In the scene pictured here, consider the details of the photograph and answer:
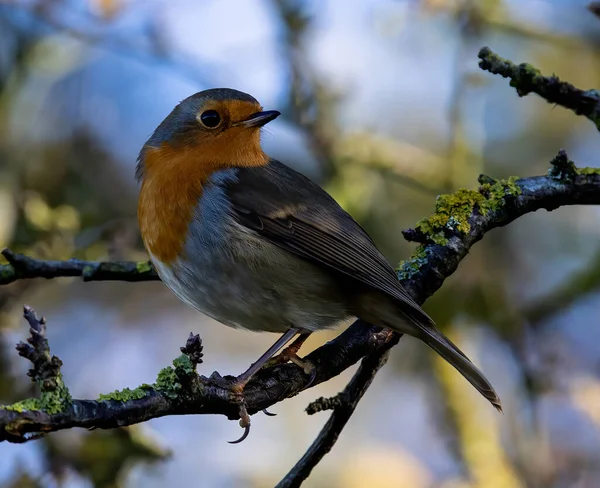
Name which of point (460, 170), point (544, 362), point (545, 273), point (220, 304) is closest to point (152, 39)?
point (460, 170)

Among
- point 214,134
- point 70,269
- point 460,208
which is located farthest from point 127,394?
point 214,134

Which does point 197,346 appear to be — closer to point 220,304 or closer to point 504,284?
point 220,304

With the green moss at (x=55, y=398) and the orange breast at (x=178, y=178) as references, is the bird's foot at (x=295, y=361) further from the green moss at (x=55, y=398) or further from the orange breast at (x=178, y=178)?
the green moss at (x=55, y=398)

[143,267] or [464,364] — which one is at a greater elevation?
[464,364]

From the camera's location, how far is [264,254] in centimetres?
343

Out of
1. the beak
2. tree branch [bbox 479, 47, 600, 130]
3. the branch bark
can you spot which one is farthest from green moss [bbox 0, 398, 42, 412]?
the beak

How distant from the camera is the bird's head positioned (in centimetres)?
394

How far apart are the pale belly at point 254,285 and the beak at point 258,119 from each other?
783mm

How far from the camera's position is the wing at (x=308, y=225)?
341cm

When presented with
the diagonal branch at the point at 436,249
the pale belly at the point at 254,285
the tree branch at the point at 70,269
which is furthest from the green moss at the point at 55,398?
the pale belly at the point at 254,285

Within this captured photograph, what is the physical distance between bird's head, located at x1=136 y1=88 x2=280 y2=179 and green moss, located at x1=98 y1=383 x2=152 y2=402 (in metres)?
1.82

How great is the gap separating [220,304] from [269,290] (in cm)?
22

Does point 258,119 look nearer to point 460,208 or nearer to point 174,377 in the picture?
point 460,208

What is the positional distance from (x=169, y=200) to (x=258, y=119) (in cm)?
74
